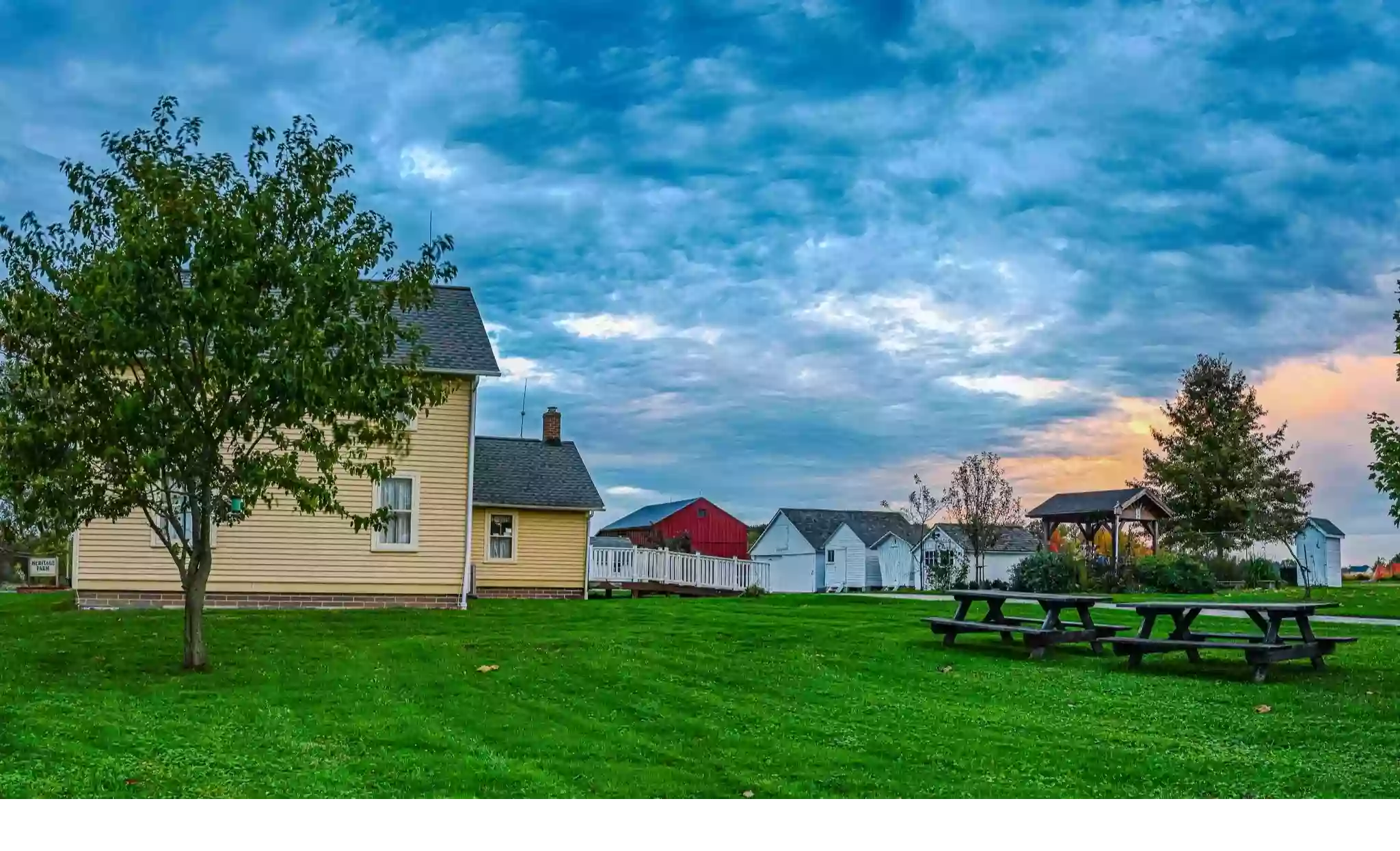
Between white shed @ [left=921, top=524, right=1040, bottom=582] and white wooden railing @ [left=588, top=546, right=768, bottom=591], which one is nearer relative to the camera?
white wooden railing @ [left=588, top=546, right=768, bottom=591]

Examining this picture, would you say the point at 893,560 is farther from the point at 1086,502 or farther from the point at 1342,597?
the point at 1342,597

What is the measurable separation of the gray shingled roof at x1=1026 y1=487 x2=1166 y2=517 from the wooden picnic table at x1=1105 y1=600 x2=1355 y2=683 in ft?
73.2

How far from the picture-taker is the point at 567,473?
2716 centimetres

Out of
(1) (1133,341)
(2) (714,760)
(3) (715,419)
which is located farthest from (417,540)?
(2) (714,760)

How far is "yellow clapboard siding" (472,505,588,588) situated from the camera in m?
25.3

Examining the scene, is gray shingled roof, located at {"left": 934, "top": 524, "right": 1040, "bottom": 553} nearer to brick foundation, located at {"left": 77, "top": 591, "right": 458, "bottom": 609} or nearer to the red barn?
the red barn

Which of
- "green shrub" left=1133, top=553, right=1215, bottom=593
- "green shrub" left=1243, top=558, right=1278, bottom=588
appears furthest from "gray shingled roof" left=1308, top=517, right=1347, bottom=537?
"green shrub" left=1133, top=553, right=1215, bottom=593

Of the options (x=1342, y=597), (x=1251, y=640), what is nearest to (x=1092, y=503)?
(x=1342, y=597)

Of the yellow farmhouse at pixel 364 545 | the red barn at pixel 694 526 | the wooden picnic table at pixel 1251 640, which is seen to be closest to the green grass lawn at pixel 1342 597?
the wooden picnic table at pixel 1251 640

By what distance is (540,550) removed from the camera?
25.8 meters

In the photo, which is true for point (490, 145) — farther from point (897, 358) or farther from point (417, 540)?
point (417, 540)

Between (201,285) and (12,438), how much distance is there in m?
2.27

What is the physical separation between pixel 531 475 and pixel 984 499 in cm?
1258
